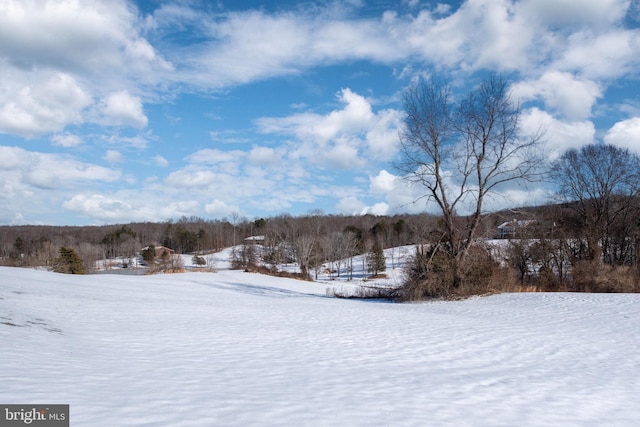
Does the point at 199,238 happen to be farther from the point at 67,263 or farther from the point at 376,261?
the point at 67,263

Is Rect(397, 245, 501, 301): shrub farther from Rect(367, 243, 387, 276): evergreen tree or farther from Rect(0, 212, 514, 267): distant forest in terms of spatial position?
Rect(367, 243, 387, 276): evergreen tree

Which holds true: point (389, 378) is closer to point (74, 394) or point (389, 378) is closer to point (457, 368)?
point (457, 368)

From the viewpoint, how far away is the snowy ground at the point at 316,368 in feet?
16.3

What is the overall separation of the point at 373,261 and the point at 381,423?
2712 inches

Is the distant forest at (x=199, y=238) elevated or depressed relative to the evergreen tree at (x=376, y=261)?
elevated

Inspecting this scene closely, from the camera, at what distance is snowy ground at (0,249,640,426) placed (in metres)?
4.97

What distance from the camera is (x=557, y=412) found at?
5.42 m

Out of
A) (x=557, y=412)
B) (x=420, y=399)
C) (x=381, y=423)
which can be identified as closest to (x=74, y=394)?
(x=381, y=423)

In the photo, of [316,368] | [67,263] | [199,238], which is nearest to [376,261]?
[67,263]

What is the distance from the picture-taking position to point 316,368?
7.52 metres

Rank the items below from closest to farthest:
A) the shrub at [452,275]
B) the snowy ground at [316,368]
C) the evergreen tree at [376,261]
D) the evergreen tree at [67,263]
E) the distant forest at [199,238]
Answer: the snowy ground at [316,368]
the shrub at [452,275]
the evergreen tree at [67,263]
the evergreen tree at [376,261]
the distant forest at [199,238]

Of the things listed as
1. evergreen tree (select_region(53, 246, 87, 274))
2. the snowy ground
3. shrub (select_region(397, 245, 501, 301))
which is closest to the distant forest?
evergreen tree (select_region(53, 246, 87, 274))

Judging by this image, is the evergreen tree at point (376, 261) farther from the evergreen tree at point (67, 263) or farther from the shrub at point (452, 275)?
the shrub at point (452, 275)

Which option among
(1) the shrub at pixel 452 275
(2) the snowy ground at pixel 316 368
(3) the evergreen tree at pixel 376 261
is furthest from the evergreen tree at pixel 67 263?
(3) the evergreen tree at pixel 376 261
